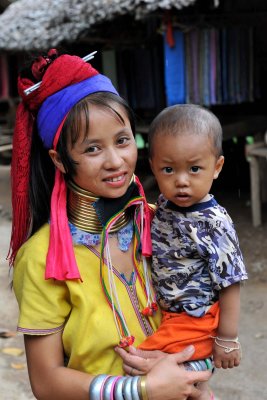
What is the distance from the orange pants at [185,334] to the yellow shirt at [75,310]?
68 millimetres

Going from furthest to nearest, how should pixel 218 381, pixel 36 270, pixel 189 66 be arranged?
pixel 189 66, pixel 218 381, pixel 36 270

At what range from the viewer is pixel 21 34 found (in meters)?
9.04

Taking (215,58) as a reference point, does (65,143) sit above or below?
above

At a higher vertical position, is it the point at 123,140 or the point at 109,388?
the point at 123,140

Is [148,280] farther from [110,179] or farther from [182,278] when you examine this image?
[110,179]

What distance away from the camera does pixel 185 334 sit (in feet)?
5.51

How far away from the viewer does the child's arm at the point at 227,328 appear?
1.68m

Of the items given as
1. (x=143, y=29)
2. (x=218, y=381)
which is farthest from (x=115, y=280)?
(x=143, y=29)

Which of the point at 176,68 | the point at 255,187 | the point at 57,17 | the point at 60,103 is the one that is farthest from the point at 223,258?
the point at 57,17

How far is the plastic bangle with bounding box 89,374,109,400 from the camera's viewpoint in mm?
1494

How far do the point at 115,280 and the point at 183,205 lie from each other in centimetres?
31

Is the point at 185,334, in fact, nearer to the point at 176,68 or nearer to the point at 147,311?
the point at 147,311

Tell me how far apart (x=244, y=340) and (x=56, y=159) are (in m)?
3.24

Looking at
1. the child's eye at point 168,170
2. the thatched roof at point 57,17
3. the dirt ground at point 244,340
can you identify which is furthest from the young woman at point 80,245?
the thatched roof at point 57,17
